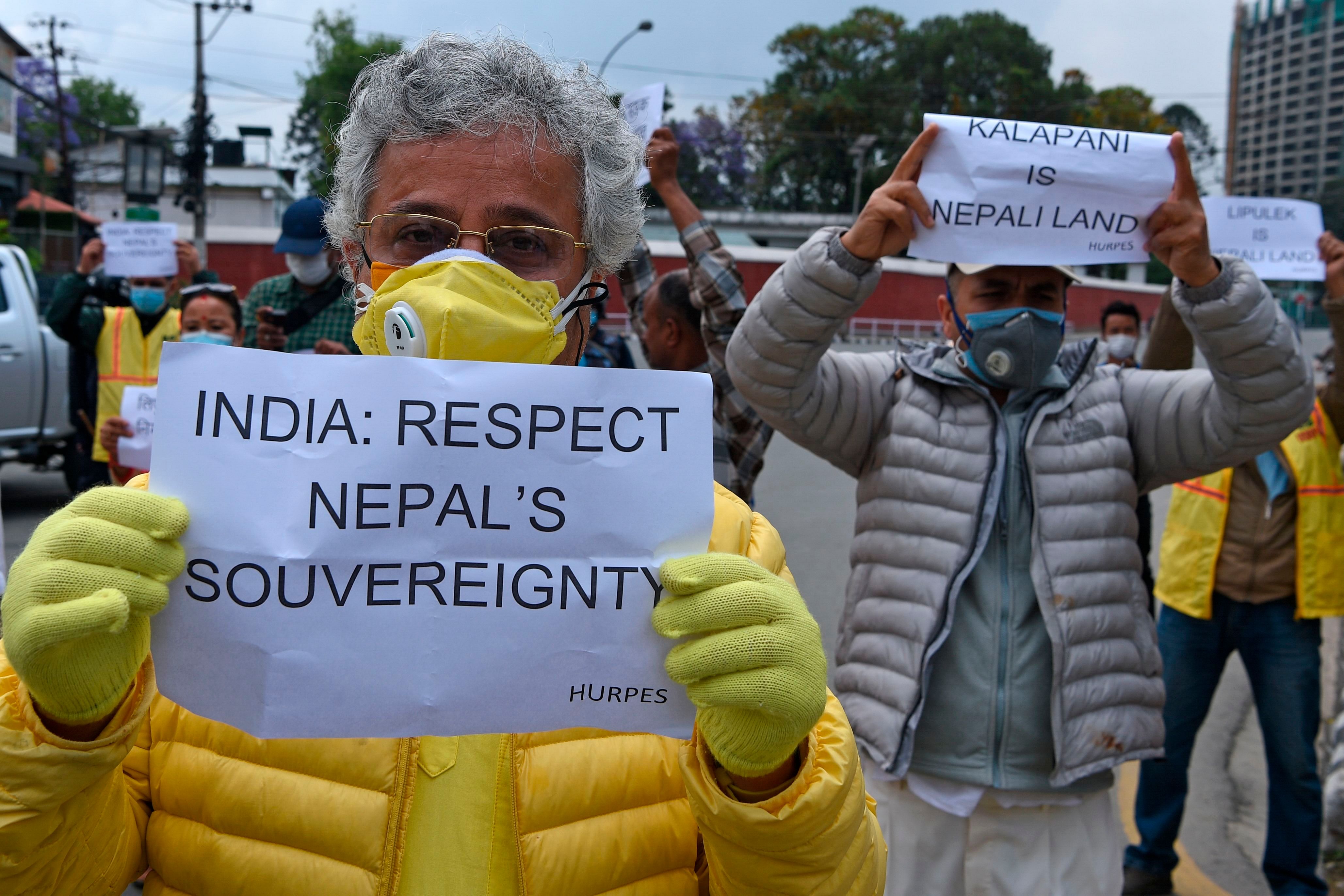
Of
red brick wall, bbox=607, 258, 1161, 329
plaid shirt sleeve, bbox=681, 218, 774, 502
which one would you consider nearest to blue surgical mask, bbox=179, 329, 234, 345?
plaid shirt sleeve, bbox=681, 218, 774, 502

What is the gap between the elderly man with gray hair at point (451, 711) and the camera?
1127 millimetres

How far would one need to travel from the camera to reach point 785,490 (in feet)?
33.4

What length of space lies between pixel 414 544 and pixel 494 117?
2.15 feet

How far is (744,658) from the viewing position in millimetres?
1150

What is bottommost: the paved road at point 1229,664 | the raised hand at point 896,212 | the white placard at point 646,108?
the paved road at point 1229,664

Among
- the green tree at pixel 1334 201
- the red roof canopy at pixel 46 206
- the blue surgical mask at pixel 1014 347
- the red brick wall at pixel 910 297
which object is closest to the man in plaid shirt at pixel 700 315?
the blue surgical mask at pixel 1014 347

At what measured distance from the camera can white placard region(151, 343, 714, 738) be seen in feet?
3.99

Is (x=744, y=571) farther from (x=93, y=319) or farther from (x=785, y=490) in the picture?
(x=785, y=490)

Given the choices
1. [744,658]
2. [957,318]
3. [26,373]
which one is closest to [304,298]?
[957,318]

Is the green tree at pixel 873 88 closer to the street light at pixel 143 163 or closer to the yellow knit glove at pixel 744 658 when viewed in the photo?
the street light at pixel 143 163

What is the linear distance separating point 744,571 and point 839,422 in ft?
5.12

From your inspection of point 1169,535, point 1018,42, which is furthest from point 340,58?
point 1169,535

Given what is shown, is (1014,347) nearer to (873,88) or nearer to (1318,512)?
(1318,512)

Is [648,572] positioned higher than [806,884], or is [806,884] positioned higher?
[648,572]
